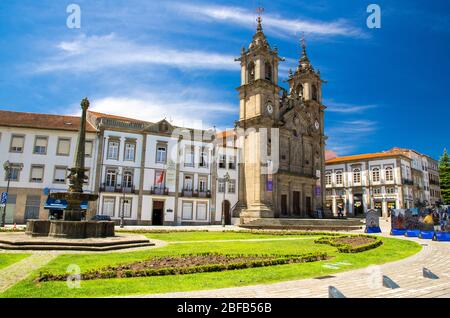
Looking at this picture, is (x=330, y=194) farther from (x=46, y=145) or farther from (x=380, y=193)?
(x=46, y=145)

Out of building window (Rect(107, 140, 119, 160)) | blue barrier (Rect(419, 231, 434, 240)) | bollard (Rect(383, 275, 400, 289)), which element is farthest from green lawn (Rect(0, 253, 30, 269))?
building window (Rect(107, 140, 119, 160))

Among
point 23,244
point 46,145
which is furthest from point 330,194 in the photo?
point 23,244

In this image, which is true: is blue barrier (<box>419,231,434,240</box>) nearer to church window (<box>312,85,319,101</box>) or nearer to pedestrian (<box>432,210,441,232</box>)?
pedestrian (<box>432,210,441,232</box>)

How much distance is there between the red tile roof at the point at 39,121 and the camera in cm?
3506

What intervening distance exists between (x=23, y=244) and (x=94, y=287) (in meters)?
8.54

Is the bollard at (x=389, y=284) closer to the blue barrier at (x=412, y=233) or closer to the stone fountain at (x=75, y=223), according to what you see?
the stone fountain at (x=75, y=223)

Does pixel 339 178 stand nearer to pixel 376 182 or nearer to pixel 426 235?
pixel 376 182

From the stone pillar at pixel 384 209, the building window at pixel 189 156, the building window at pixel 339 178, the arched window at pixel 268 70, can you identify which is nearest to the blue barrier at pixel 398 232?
the building window at pixel 189 156

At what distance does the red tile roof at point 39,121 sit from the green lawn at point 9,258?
2698 cm

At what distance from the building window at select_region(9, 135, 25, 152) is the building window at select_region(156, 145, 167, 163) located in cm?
1434

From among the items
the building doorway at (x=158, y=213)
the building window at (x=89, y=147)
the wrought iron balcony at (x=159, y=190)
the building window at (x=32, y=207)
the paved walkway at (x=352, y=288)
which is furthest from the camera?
the building doorway at (x=158, y=213)

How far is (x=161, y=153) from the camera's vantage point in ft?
129

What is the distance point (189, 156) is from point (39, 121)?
17.7m

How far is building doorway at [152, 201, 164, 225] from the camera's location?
38.3 meters
